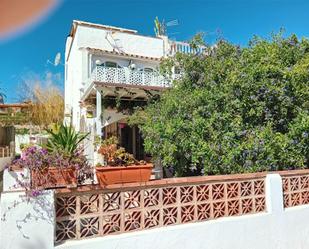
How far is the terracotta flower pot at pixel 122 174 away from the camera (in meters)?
5.29

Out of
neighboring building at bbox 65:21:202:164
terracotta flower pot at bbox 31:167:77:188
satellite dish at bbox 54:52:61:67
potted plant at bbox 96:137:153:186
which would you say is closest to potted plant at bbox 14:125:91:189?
terracotta flower pot at bbox 31:167:77:188

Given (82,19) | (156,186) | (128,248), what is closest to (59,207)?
(128,248)

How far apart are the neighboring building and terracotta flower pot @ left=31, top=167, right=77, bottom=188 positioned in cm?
566

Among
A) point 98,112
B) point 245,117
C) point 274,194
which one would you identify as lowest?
point 274,194

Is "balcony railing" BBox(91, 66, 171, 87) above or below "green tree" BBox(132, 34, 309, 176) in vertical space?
above

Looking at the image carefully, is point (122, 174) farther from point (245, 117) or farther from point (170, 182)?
point (245, 117)

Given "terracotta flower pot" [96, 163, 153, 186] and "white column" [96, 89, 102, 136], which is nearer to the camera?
"terracotta flower pot" [96, 163, 153, 186]

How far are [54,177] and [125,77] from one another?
9.13m

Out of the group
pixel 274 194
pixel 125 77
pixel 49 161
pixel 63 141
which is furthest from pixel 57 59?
pixel 274 194

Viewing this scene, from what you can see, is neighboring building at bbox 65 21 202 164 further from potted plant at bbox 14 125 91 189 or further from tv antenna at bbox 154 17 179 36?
potted plant at bbox 14 125 91 189

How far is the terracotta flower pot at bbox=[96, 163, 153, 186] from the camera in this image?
529 centimetres

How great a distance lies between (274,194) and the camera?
568 cm

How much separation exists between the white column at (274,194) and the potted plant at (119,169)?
7.76ft

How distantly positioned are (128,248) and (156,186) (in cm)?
105
